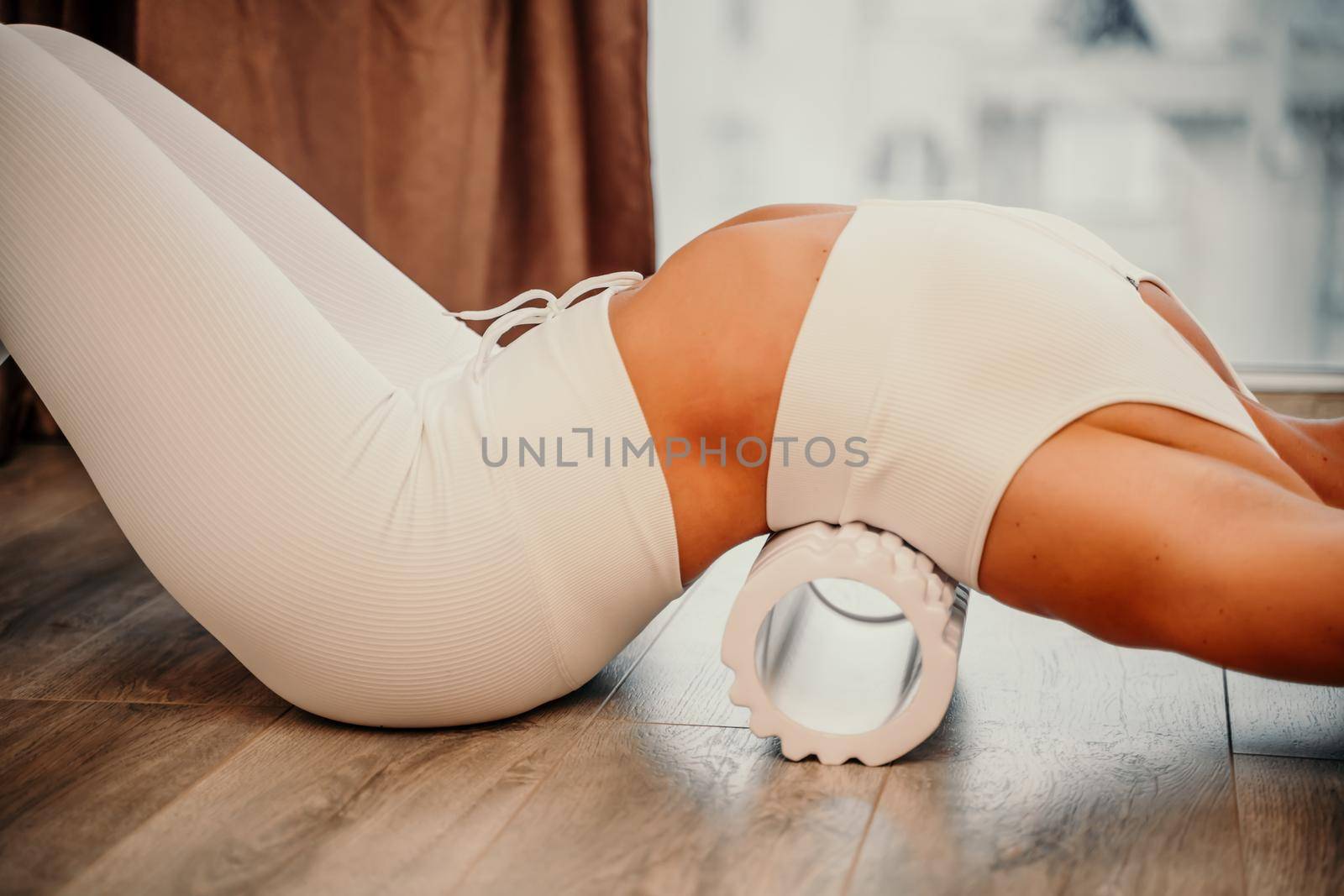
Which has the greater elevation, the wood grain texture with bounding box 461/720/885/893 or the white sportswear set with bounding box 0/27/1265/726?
the white sportswear set with bounding box 0/27/1265/726

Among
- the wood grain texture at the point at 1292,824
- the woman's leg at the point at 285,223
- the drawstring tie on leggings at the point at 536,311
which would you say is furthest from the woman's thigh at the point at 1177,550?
the woman's leg at the point at 285,223

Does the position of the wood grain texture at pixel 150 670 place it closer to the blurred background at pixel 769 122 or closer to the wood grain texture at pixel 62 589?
the wood grain texture at pixel 62 589

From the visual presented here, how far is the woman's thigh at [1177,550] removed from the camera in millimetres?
888

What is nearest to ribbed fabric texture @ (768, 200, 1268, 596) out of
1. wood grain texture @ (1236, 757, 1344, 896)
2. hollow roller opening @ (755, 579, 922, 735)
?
hollow roller opening @ (755, 579, 922, 735)

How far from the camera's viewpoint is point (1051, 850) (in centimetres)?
98

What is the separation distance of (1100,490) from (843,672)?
42cm

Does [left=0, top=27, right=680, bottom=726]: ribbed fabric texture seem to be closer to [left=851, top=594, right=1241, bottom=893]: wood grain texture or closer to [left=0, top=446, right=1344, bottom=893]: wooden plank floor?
[left=0, top=446, right=1344, bottom=893]: wooden plank floor

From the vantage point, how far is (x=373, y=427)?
1111mm

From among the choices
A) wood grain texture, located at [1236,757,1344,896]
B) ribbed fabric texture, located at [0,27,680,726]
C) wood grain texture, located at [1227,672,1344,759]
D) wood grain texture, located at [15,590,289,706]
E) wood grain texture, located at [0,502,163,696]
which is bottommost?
wood grain texture, located at [0,502,163,696]

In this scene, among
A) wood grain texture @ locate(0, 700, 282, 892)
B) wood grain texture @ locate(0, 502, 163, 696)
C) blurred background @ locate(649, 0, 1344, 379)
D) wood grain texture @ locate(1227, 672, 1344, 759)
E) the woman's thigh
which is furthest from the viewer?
blurred background @ locate(649, 0, 1344, 379)

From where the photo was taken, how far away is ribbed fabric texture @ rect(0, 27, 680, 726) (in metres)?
1.09

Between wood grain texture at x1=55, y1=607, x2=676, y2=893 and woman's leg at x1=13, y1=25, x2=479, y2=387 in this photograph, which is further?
woman's leg at x1=13, y1=25, x2=479, y2=387

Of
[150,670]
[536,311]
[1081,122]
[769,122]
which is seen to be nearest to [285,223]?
[536,311]

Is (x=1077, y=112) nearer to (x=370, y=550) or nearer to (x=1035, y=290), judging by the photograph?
(x=1035, y=290)
